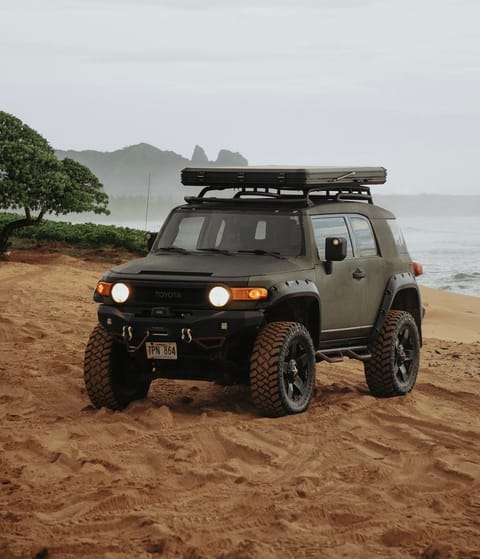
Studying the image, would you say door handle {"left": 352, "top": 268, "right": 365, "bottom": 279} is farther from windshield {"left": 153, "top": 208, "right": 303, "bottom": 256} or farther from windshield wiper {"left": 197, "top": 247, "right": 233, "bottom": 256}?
windshield wiper {"left": 197, "top": 247, "right": 233, "bottom": 256}

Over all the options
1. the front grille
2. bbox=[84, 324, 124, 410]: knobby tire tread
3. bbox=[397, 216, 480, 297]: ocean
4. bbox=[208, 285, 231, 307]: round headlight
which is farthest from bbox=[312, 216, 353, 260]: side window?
bbox=[397, 216, 480, 297]: ocean

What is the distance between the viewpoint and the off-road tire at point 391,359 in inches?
447

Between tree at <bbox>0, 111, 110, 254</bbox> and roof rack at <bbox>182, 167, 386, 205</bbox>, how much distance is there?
14718 millimetres

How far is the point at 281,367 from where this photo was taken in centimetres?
980

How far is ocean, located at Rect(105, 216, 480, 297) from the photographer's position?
38.3 meters

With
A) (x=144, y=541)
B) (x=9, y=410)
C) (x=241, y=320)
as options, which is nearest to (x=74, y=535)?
(x=144, y=541)

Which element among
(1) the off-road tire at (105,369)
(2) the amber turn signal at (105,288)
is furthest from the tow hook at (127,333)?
(1) the off-road tire at (105,369)

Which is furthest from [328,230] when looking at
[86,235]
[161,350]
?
[86,235]

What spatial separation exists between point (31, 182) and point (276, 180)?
15771 mm

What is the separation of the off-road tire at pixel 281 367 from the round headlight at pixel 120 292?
44.6 inches

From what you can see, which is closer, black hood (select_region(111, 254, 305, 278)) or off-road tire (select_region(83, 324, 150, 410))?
black hood (select_region(111, 254, 305, 278))

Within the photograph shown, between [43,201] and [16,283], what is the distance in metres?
5.65

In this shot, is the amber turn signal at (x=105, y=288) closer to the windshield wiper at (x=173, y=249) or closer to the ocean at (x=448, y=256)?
the windshield wiper at (x=173, y=249)

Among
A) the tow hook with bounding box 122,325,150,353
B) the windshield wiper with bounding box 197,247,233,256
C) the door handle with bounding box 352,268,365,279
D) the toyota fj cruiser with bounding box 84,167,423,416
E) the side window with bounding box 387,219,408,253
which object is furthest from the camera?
the side window with bounding box 387,219,408,253
